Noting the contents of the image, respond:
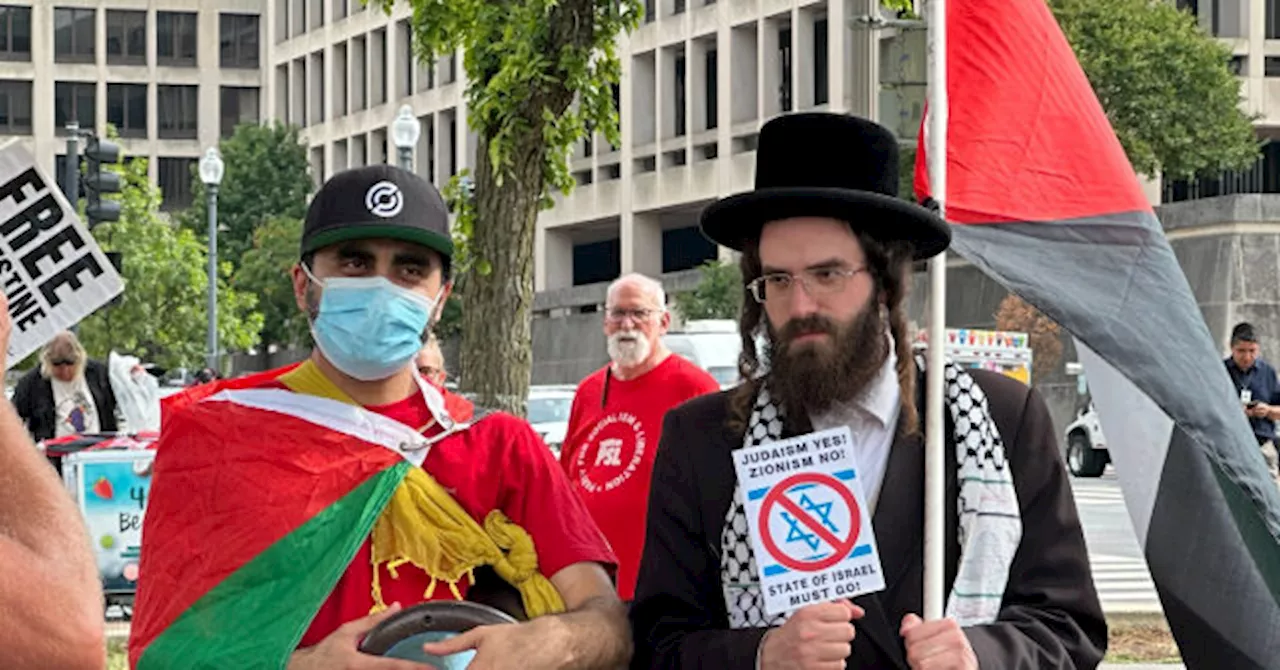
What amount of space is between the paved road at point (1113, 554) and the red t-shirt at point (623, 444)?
2038 mm

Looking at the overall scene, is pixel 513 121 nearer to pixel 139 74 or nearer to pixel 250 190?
pixel 250 190

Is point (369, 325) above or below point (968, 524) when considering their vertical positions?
above

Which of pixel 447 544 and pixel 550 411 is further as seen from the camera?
pixel 550 411

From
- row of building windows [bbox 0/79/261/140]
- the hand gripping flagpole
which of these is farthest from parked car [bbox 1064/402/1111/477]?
row of building windows [bbox 0/79/261/140]

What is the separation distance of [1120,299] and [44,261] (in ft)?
7.40

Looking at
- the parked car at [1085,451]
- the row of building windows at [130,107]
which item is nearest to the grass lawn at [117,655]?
the parked car at [1085,451]

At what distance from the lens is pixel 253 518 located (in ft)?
14.5

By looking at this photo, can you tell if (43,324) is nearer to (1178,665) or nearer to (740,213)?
(740,213)

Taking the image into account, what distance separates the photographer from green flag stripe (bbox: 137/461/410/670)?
434cm

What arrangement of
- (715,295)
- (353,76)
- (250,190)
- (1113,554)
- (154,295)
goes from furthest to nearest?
1. (353,76)
2. (250,190)
3. (154,295)
4. (715,295)
5. (1113,554)

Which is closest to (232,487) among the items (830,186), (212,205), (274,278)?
(830,186)

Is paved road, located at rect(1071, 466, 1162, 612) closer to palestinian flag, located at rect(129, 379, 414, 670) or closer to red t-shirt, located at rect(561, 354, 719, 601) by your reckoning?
red t-shirt, located at rect(561, 354, 719, 601)

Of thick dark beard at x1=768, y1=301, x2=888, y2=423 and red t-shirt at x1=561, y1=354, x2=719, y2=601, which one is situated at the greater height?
thick dark beard at x1=768, y1=301, x2=888, y2=423

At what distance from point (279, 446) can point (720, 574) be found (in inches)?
34.2
